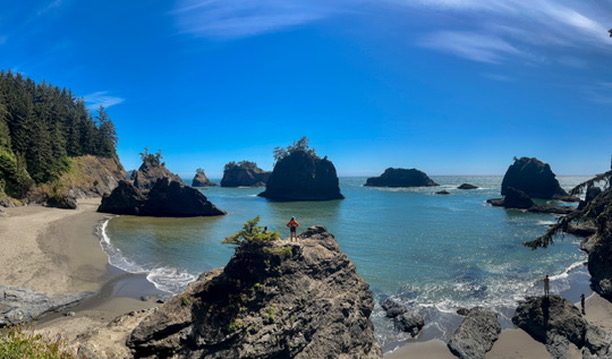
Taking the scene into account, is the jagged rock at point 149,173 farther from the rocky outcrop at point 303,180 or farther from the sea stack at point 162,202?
the sea stack at point 162,202

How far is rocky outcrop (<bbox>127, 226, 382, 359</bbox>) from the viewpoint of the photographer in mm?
9633

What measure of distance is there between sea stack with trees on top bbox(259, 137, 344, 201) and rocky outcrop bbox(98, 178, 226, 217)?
164 ft

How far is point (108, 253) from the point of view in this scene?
29.3 m

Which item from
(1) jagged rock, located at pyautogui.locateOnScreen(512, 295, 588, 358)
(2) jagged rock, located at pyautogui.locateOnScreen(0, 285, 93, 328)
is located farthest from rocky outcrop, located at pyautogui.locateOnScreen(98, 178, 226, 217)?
(1) jagged rock, located at pyautogui.locateOnScreen(512, 295, 588, 358)

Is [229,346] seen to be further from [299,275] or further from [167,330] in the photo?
[299,275]

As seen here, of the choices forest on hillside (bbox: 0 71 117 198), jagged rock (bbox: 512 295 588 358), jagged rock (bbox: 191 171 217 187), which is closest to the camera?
jagged rock (bbox: 512 295 588 358)

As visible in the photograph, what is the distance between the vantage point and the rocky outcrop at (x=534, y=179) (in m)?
100

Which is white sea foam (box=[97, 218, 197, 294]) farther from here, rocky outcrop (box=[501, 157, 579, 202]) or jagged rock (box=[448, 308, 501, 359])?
rocky outcrop (box=[501, 157, 579, 202])

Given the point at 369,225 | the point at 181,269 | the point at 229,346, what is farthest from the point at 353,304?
the point at 369,225

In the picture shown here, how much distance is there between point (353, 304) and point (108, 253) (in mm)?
26280

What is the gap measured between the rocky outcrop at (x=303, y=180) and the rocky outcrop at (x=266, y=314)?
92.8m

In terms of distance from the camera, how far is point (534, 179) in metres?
104

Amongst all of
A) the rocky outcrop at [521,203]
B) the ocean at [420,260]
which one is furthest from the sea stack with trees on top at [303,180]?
the ocean at [420,260]

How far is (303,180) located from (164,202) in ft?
190
